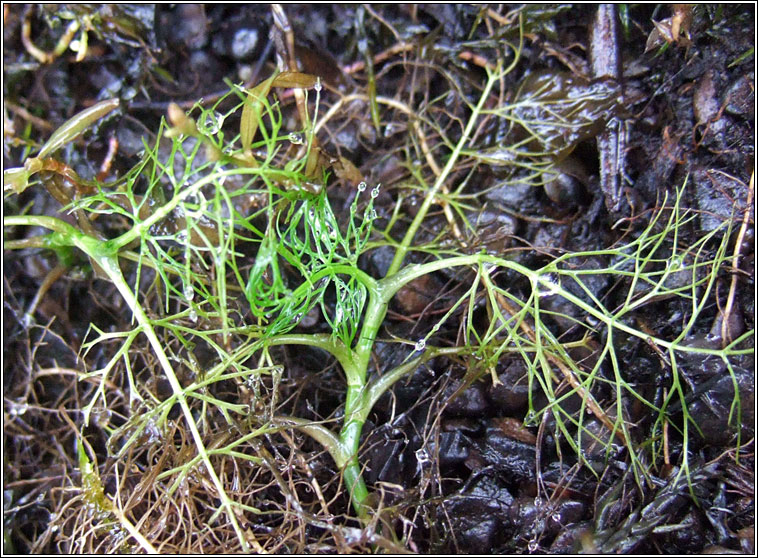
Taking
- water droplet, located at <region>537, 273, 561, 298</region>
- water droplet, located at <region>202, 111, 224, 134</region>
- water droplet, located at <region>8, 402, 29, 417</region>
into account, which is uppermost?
water droplet, located at <region>202, 111, 224, 134</region>

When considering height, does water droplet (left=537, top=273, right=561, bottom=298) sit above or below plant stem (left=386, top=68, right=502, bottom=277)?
below

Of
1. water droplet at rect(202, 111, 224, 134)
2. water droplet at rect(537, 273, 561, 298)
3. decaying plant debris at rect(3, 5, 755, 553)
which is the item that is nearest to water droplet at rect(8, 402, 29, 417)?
decaying plant debris at rect(3, 5, 755, 553)

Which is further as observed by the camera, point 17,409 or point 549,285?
point 17,409

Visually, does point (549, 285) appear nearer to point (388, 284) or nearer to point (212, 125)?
point (388, 284)

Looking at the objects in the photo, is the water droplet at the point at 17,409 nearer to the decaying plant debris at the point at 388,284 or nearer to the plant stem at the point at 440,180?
the decaying plant debris at the point at 388,284

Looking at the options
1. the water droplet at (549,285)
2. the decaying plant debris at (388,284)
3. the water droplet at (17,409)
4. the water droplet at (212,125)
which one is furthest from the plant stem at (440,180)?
the water droplet at (17,409)

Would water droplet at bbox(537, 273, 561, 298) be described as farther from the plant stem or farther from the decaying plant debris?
the plant stem

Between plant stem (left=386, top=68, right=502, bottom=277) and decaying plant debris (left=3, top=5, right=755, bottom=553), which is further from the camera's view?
plant stem (left=386, top=68, right=502, bottom=277)

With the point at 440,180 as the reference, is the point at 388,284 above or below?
below

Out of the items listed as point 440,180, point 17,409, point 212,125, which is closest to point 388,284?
point 440,180
